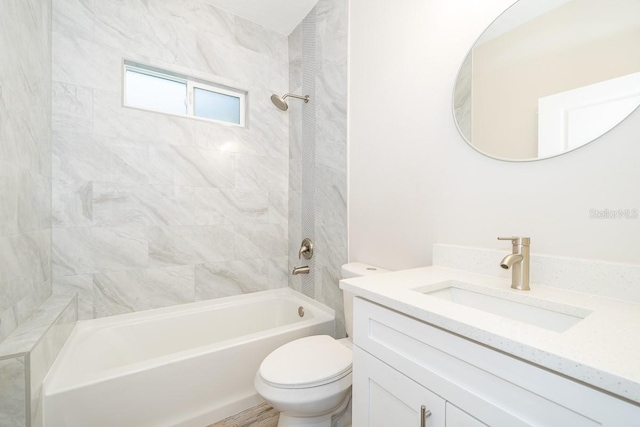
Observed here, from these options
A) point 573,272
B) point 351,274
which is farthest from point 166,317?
point 573,272

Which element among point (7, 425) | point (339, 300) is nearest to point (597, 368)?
point (339, 300)

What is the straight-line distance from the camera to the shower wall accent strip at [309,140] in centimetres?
212

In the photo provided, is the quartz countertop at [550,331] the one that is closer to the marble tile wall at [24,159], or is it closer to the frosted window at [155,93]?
the marble tile wall at [24,159]

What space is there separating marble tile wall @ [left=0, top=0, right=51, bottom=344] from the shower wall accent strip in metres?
1.55

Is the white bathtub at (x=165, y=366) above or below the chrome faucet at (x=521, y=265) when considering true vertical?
below

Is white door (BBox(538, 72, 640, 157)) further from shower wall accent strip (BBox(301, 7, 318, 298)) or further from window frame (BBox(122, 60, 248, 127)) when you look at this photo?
window frame (BBox(122, 60, 248, 127))

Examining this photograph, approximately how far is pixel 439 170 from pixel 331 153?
2.77 ft

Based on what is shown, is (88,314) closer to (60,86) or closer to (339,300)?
(60,86)

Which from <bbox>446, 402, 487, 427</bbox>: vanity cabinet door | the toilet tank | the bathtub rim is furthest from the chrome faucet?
the bathtub rim

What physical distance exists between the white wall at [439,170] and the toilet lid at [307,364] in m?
0.54

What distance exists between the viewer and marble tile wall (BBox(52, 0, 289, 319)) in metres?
1.66

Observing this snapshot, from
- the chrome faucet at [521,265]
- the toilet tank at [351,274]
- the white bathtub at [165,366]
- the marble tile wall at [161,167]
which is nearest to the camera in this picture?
the chrome faucet at [521,265]

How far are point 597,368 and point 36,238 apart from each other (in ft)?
6.77

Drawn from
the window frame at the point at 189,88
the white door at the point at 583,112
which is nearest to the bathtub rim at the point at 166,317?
the window frame at the point at 189,88
